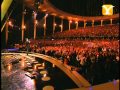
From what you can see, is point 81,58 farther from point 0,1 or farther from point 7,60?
point 0,1

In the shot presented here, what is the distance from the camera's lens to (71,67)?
5805mm

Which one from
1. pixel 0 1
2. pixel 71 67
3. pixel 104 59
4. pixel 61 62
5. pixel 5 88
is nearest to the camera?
pixel 0 1

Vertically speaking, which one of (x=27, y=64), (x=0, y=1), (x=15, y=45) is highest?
(x=0, y=1)

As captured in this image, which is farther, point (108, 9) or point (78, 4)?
point (78, 4)

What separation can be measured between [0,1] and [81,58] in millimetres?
4511

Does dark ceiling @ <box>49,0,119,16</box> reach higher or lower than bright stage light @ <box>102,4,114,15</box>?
higher

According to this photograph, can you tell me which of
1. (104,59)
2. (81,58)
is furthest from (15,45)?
(104,59)

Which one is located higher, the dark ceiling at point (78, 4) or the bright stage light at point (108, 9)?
the dark ceiling at point (78, 4)

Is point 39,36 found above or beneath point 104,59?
above

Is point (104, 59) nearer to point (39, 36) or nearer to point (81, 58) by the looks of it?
point (81, 58)

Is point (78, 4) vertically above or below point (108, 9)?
above

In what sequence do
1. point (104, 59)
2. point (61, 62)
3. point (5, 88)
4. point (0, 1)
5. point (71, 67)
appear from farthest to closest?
point (104, 59), point (61, 62), point (71, 67), point (5, 88), point (0, 1)

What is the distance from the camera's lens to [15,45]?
589cm

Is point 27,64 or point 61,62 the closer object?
point 27,64
